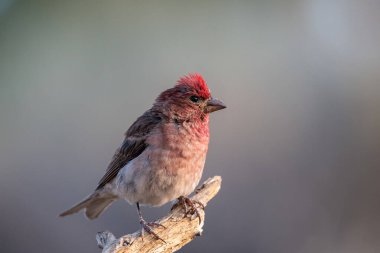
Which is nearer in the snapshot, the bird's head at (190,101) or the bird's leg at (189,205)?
the bird's leg at (189,205)

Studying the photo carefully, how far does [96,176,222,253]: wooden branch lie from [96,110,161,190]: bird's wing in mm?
691

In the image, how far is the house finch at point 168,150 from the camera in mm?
5031

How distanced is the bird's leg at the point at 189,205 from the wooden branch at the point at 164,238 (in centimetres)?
4

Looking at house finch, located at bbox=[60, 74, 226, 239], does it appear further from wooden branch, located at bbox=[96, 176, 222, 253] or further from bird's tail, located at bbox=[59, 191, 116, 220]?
bird's tail, located at bbox=[59, 191, 116, 220]

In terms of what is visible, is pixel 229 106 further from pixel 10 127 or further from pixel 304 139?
pixel 10 127

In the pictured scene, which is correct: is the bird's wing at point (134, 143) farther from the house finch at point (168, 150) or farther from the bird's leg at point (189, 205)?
the bird's leg at point (189, 205)

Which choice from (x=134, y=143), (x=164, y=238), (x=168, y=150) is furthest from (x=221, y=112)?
(x=164, y=238)

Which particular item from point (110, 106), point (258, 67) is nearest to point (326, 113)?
point (258, 67)

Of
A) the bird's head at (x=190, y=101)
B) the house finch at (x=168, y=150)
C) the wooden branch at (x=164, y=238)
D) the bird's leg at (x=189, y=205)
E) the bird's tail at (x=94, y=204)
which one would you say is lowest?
the wooden branch at (x=164, y=238)

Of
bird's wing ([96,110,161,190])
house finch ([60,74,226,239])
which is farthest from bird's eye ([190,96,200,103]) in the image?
bird's wing ([96,110,161,190])

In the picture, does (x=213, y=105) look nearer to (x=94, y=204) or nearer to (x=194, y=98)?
(x=194, y=98)

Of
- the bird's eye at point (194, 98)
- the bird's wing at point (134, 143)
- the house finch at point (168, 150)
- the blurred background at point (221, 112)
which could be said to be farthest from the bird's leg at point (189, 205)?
the blurred background at point (221, 112)

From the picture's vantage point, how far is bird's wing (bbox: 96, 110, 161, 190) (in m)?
5.30

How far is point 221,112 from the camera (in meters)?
8.85
